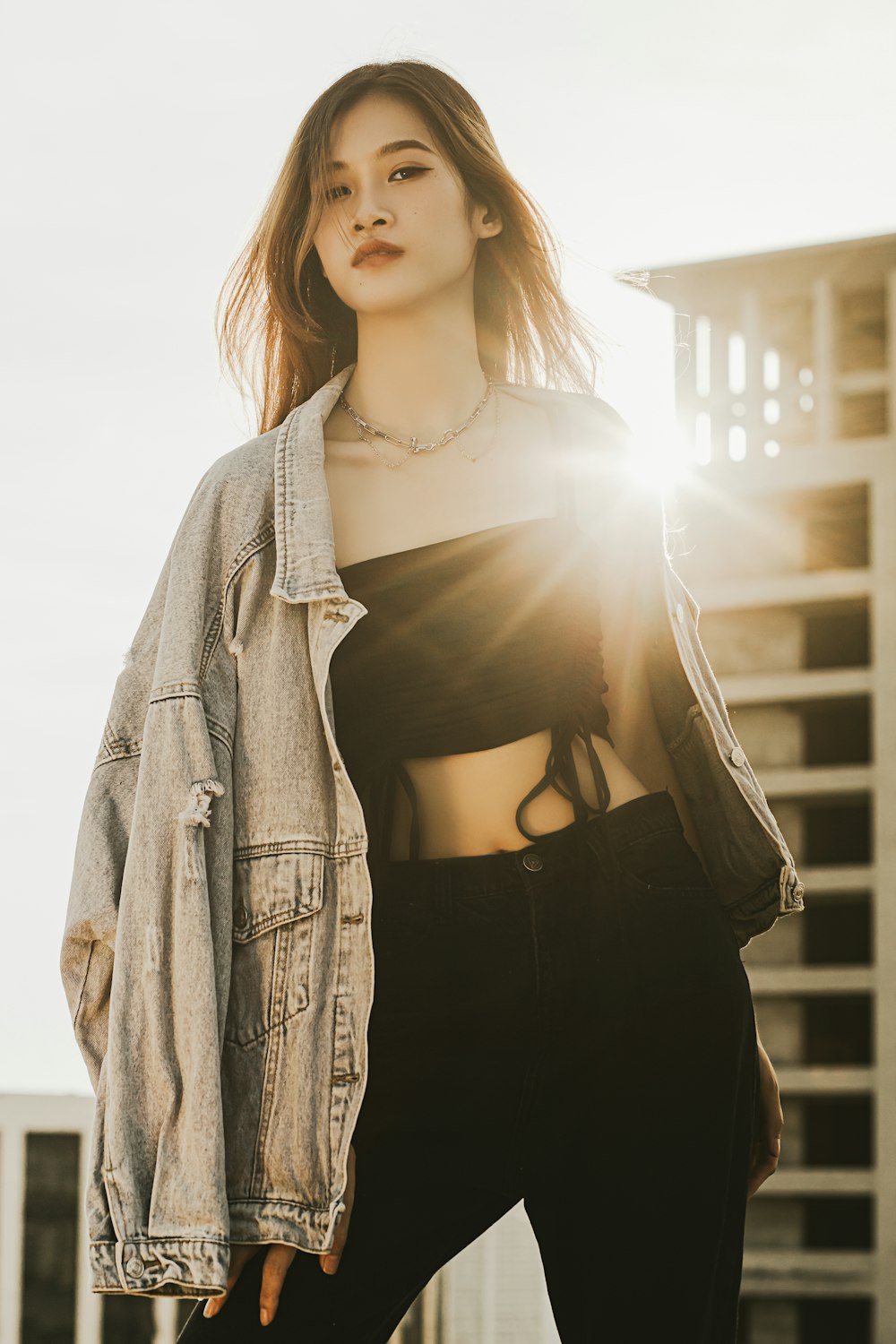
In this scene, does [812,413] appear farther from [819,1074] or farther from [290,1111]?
[290,1111]

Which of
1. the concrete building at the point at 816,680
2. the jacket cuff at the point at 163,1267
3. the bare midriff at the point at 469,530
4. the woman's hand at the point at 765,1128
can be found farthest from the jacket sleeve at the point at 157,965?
the concrete building at the point at 816,680

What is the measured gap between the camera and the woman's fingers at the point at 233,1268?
1.75 meters

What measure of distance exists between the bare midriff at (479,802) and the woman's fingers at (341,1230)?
0.36 metres

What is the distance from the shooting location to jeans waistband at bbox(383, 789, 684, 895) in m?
1.89

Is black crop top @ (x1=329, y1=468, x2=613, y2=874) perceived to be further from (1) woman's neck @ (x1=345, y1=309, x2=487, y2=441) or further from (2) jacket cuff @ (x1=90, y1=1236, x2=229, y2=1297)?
(2) jacket cuff @ (x1=90, y1=1236, x2=229, y2=1297)

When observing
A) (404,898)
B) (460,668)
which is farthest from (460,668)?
(404,898)

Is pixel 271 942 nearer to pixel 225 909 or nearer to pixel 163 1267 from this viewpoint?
pixel 225 909

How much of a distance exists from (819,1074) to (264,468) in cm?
4206

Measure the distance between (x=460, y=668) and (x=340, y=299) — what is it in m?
0.63

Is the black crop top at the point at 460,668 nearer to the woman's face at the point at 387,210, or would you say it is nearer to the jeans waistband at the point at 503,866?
the jeans waistband at the point at 503,866

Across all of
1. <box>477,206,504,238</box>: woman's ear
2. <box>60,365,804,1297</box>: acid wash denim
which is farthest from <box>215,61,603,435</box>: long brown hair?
<box>60,365,804,1297</box>: acid wash denim

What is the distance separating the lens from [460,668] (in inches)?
77.9

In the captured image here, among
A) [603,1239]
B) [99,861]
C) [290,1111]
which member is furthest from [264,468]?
[603,1239]

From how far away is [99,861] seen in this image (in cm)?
185
